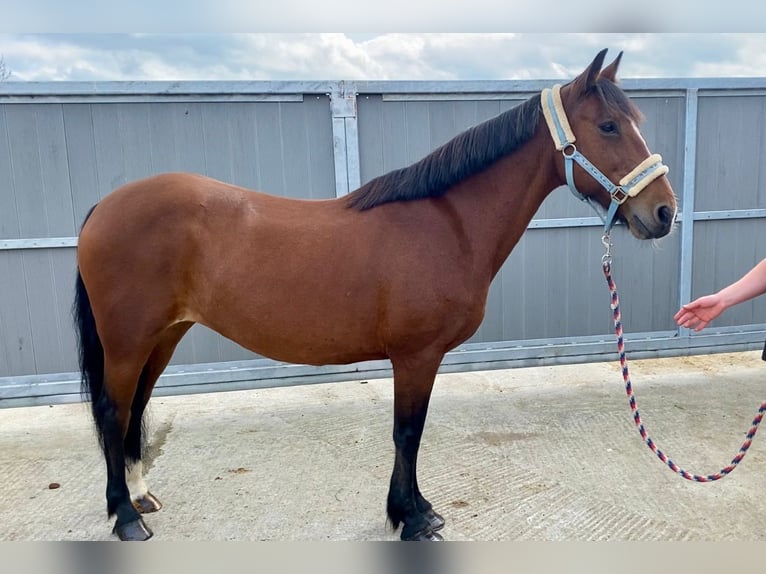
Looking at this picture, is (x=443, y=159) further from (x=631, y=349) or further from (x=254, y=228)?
(x=631, y=349)

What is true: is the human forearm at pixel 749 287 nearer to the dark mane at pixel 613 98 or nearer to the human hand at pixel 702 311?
the human hand at pixel 702 311

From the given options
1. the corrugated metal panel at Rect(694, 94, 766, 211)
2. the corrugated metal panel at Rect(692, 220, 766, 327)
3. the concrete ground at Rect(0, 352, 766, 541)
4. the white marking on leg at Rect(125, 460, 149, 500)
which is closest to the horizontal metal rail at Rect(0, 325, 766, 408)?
the concrete ground at Rect(0, 352, 766, 541)

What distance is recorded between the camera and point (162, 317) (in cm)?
209

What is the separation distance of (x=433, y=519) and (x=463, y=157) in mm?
1551

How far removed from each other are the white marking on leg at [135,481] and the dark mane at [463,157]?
1622 mm

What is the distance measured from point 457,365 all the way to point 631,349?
4.79 ft

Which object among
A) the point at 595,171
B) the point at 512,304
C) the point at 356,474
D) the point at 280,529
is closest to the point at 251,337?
the point at 280,529

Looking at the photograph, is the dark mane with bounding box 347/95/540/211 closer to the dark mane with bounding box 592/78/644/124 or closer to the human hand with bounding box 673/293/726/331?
the dark mane with bounding box 592/78/644/124

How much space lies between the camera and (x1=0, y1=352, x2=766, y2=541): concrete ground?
220 centimetres

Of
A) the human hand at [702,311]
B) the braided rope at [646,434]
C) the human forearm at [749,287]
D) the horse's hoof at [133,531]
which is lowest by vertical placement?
the horse's hoof at [133,531]

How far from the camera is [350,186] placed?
3.57 metres

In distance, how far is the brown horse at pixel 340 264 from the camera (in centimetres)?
201

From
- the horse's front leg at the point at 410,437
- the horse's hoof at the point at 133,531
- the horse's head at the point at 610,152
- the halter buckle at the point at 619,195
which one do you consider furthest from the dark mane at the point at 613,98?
the horse's hoof at the point at 133,531

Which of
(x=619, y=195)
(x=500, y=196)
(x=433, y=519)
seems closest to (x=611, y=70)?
(x=619, y=195)
